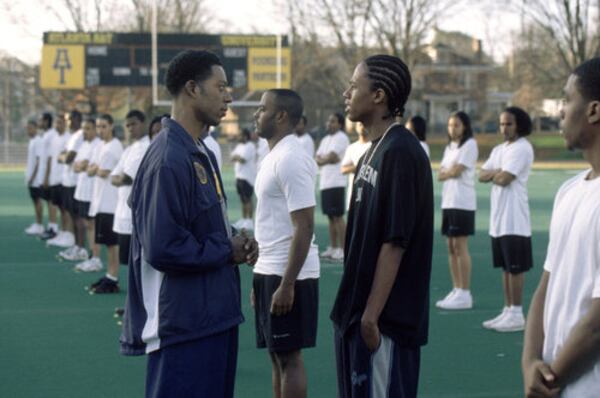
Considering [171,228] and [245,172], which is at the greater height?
[171,228]

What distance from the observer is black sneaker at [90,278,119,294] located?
10.8 m

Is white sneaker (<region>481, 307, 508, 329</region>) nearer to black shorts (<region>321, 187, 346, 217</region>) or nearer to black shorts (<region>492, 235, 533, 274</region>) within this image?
black shorts (<region>492, 235, 533, 274</region>)

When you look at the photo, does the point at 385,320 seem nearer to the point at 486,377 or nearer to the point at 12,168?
the point at 486,377

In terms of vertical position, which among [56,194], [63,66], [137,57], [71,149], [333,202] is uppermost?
[137,57]

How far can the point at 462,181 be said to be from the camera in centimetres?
1009

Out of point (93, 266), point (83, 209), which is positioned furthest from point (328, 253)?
point (83, 209)

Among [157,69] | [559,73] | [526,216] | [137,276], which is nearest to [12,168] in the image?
[157,69]

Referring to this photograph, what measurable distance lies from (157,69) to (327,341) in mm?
18623

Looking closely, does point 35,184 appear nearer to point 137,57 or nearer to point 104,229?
point 104,229

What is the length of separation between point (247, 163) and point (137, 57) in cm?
857

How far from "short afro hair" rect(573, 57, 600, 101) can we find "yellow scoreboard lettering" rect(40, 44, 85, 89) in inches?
969

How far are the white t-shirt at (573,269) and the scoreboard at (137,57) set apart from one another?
22862mm

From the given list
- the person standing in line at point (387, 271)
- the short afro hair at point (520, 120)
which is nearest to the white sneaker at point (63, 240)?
the short afro hair at point (520, 120)

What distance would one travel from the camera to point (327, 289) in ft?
36.2
